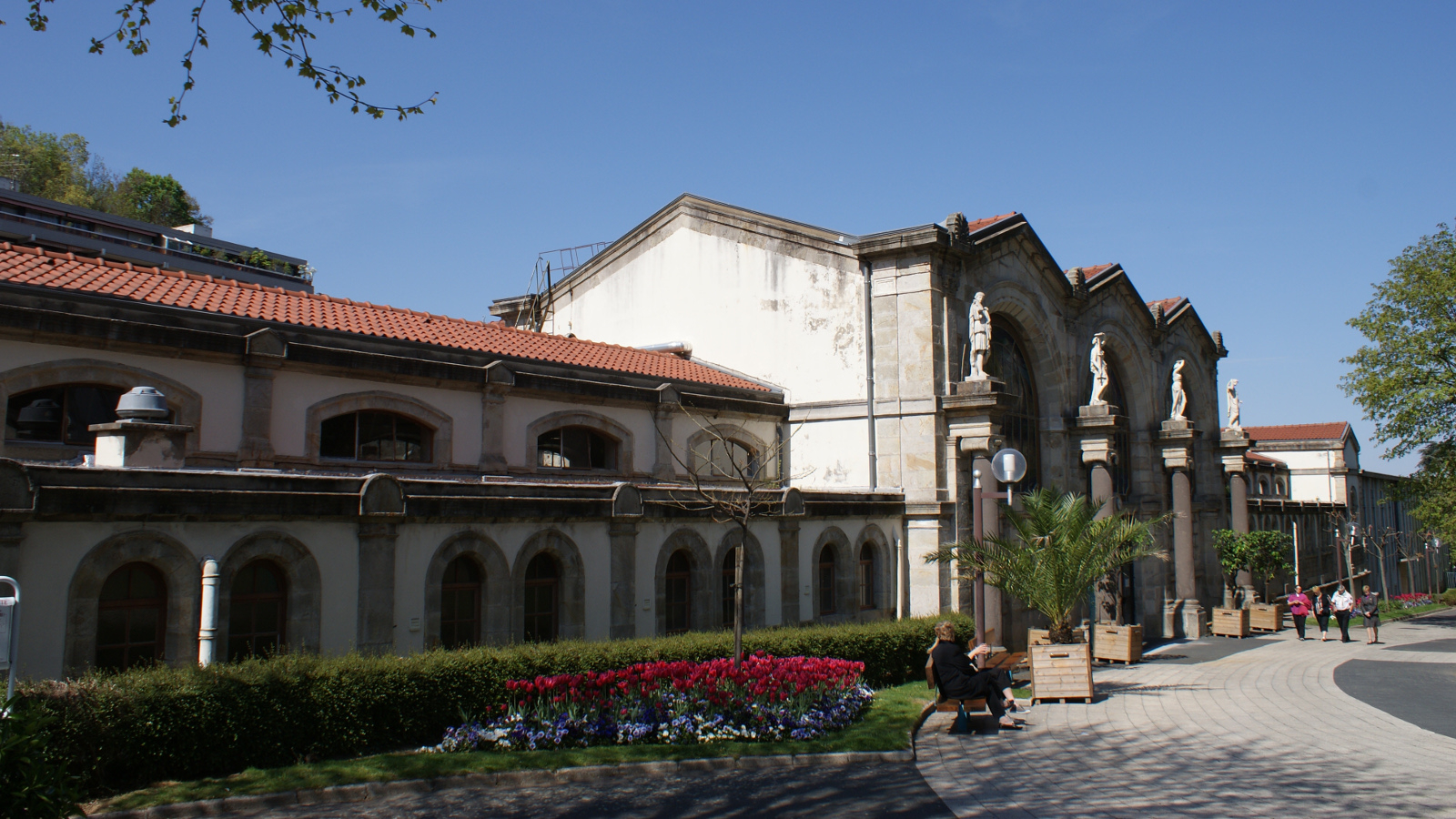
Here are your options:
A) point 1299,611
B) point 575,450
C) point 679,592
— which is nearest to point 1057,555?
point 679,592

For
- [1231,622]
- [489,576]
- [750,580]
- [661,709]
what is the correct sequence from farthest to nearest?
[1231,622] < [750,580] < [489,576] < [661,709]

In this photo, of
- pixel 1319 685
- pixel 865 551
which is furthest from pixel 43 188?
pixel 1319 685

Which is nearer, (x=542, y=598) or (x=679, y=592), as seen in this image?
(x=542, y=598)

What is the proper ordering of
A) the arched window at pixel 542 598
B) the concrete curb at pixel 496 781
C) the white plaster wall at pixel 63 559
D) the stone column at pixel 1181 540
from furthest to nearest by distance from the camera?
the stone column at pixel 1181 540 → the arched window at pixel 542 598 → the white plaster wall at pixel 63 559 → the concrete curb at pixel 496 781

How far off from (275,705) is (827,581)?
1320cm

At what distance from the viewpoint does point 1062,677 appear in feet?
53.4

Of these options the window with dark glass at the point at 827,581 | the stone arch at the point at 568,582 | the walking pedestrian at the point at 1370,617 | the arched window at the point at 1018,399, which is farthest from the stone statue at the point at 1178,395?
the stone arch at the point at 568,582

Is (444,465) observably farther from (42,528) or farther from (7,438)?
(42,528)

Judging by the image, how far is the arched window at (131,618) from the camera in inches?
448

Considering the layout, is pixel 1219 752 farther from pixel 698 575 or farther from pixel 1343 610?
pixel 1343 610

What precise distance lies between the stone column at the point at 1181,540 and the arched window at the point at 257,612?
27876mm

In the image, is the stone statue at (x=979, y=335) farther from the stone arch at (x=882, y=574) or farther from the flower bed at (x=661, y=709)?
the flower bed at (x=661, y=709)

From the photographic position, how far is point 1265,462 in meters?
56.0

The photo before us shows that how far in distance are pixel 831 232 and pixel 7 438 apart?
17.2m
